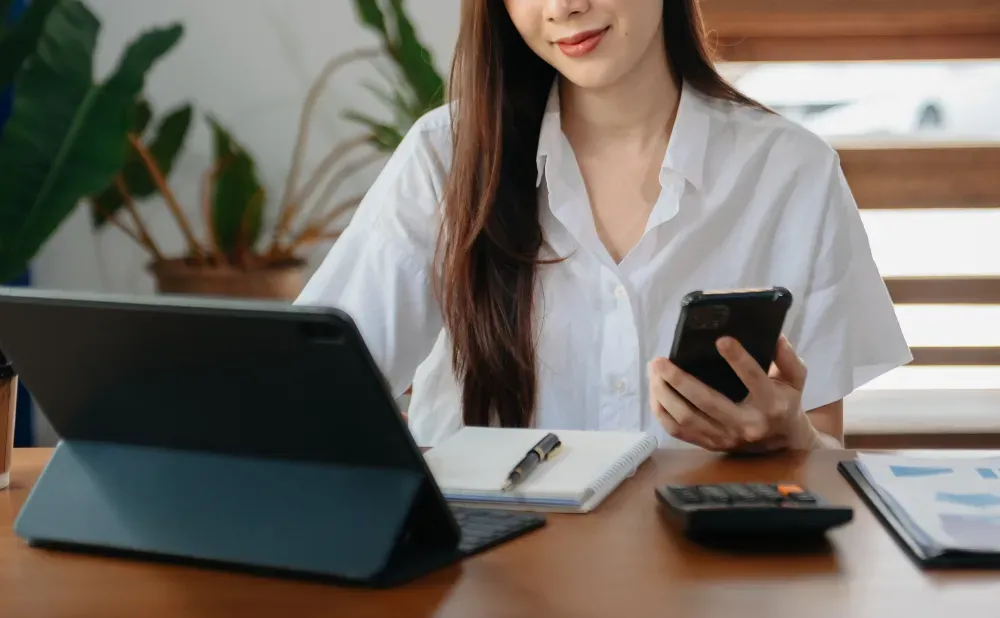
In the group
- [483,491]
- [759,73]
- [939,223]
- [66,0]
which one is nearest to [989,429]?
[939,223]

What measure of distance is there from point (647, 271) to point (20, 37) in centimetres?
176

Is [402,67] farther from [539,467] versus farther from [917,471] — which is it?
[917,471]

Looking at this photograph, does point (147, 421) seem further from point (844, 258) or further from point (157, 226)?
point (157, 226)

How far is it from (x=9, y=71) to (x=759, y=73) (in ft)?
5.69

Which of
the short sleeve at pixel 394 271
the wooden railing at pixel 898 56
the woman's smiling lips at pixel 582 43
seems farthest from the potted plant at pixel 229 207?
the woman's smiling lips at pixel 582 43

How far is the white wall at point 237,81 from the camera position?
120 inches

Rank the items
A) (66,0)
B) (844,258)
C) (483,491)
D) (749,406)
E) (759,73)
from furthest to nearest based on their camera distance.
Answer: (759,73), (66,0), (844,258), (749,406), (483,491)

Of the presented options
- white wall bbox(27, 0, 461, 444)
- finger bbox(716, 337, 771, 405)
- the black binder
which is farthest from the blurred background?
the black binder

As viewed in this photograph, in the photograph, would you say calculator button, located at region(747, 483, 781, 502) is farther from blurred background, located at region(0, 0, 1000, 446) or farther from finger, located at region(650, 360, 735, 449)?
blurred background, located at region(0, 0, 1000, 446)

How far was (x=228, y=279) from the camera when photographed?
9.20ft

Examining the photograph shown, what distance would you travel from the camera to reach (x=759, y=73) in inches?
117

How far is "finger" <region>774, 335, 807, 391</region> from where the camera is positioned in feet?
4.13

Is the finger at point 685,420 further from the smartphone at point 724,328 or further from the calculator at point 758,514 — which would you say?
the calculator at point 758,514

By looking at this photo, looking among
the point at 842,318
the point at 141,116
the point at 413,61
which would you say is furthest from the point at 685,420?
the point at 141,116
